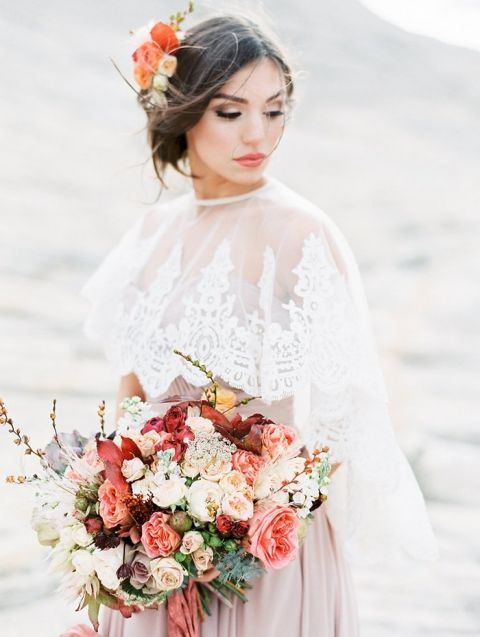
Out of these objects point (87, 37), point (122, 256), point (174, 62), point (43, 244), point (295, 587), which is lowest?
point (43, 244)

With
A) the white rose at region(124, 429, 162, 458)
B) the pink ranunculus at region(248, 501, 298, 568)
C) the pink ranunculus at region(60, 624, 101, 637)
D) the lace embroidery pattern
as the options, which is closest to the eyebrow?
the lace embroidery pattern

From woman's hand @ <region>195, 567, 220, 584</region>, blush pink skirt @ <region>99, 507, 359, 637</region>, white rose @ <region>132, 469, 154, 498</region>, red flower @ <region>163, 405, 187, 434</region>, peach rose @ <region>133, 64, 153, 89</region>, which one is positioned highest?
peach rose @ <region>133, 64, 153, 89</region>

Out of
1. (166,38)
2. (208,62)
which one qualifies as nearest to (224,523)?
(208,62)

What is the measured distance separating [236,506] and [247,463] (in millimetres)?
74

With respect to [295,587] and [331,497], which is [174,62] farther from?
[295,587]

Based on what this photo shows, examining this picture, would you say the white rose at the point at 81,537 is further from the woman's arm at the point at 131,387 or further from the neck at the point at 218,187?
the neck at the point at 218,187

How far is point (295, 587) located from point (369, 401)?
391 millimetres

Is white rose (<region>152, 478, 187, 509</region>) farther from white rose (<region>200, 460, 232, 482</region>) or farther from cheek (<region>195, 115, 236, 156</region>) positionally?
cheek (<region>195, 115, 236, 156</region>)

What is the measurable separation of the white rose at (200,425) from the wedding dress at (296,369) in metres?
0.28

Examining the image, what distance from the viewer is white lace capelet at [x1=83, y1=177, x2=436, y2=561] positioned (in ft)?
5.39

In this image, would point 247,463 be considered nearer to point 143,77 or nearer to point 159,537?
point 159,537

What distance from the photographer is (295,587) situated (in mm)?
1646

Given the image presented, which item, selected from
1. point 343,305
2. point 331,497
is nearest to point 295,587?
point 331,497

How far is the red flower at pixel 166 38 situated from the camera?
187 centimetres
